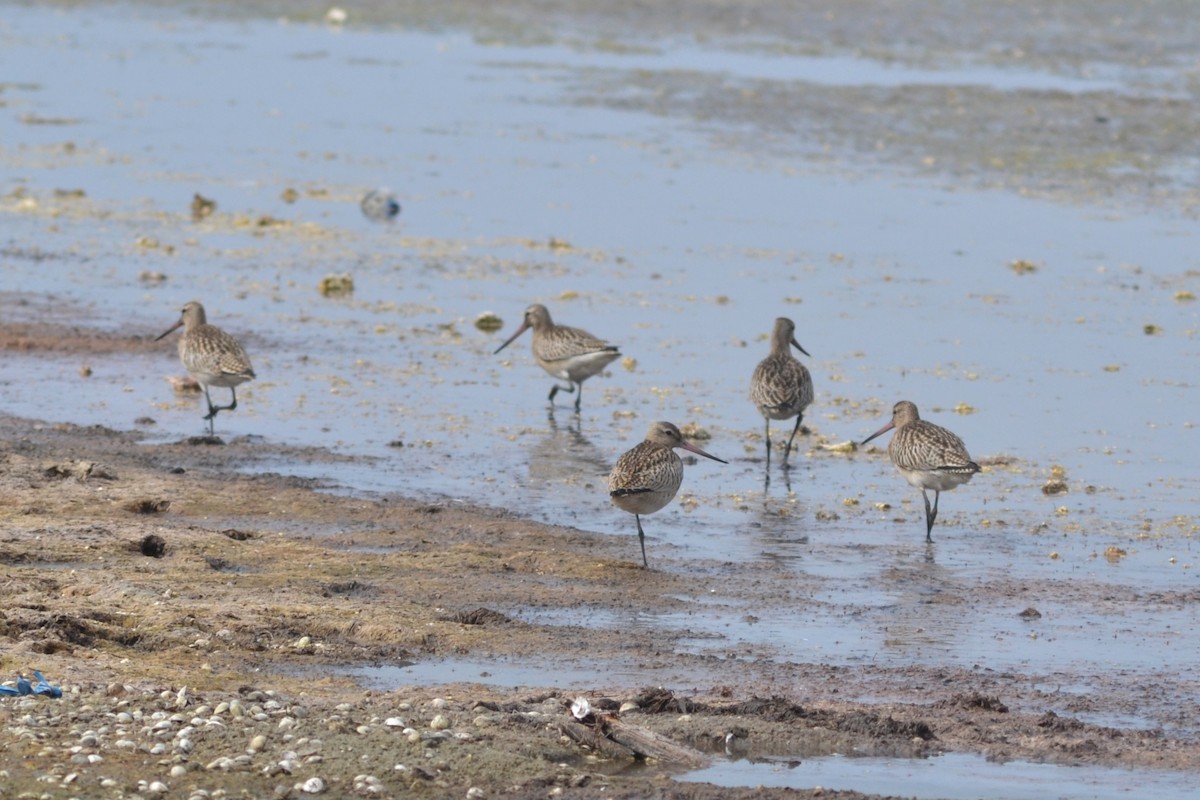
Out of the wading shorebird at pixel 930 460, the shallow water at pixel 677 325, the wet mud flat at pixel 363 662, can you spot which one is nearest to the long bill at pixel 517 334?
the shallow water at pixel 677 325

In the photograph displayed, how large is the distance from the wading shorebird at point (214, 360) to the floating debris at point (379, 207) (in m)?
7.80

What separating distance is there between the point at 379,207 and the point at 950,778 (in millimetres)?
15769

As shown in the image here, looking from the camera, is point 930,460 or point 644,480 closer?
point 644,480

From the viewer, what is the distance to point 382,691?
341 inches

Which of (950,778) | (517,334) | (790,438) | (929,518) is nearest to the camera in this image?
(950,778)

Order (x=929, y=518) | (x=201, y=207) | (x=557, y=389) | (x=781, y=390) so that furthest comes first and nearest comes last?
(x=201, y=207)
(x=557, y=389)
(x=781, y=390)
(x=929, y=518)

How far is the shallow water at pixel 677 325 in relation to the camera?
11.5 meters

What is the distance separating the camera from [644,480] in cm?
1143

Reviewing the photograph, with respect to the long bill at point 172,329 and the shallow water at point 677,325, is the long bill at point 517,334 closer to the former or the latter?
the shallow water at point 677,325

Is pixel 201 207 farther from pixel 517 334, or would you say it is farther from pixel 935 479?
pixel 935 479

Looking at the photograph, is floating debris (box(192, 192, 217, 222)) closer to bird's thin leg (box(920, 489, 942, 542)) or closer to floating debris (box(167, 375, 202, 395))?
floating debris (box(167, 375, 202, 395))

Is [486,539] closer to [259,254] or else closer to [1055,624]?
[1055,624]

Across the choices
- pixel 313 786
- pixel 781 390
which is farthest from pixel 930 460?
pixel 313 786

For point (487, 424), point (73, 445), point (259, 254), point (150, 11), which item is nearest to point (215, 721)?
point (73, 445)
